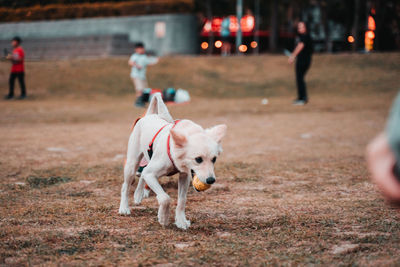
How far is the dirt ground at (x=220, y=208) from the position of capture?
3.34 meters

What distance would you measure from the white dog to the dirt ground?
8.9 inches

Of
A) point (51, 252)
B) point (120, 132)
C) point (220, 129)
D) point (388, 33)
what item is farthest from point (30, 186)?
point (388, 33)

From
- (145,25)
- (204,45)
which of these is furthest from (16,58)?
(204,45)

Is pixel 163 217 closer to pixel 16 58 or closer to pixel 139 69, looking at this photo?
pixel 139 69

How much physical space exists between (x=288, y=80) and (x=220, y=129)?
2109 centimetres

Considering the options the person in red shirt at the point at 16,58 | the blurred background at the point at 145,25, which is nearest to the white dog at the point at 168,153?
the person in red shirt at the point at 16,58

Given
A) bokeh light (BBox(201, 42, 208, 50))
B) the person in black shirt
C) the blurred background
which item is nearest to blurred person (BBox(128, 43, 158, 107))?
the person in black shirt

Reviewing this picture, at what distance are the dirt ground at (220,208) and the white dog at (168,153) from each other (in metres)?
0.23

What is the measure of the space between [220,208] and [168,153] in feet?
3.46

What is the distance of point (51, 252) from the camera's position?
3.35 meters

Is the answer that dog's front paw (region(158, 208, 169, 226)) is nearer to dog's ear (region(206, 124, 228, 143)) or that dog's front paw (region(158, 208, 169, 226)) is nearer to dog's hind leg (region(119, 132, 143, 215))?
dog's hind leg (region(119, 132, 143, 215))

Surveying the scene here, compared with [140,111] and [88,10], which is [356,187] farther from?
[88,10]

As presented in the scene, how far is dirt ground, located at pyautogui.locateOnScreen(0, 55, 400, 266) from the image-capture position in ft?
11.0

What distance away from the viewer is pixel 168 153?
3918mm
